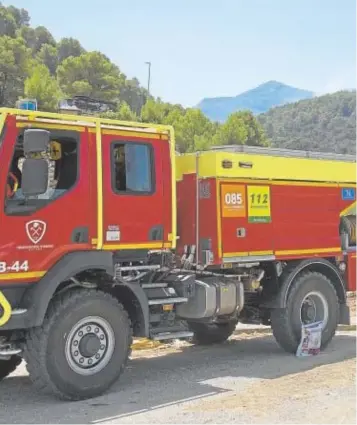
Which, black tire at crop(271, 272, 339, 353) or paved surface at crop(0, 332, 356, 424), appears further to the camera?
black tire at crop(271, 272, 339, 353)

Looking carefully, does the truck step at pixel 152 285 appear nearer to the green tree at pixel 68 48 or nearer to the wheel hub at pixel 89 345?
the wheel hub at pixel 89 345

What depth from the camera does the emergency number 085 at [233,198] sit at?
755 centimetres

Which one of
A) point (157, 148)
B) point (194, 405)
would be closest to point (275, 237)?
point (157, 148)

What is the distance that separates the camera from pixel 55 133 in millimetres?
6055

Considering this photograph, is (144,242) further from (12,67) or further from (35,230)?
(12,67)

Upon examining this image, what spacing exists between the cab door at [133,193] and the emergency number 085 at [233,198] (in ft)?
3.44

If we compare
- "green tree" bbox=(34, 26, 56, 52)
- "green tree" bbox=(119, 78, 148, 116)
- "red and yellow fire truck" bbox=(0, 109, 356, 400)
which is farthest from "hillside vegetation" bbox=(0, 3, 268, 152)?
"green tree" bbox=(34, 26, 56, 52)

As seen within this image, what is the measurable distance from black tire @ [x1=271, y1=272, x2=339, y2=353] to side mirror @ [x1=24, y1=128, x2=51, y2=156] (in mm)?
4153

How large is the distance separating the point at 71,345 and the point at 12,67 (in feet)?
150

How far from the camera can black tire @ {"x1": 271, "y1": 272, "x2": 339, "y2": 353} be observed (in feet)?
27.0

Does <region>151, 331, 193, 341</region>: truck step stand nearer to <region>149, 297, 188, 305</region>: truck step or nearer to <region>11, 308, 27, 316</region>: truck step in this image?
<region>149, 297, 188, 305</region>: truck step

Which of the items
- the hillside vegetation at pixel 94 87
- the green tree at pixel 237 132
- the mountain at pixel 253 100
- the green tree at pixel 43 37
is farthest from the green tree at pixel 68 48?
the green tree at pixel 237 132

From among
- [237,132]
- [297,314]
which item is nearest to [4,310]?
[297,314]

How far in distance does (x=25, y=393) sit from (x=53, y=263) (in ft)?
5.04
